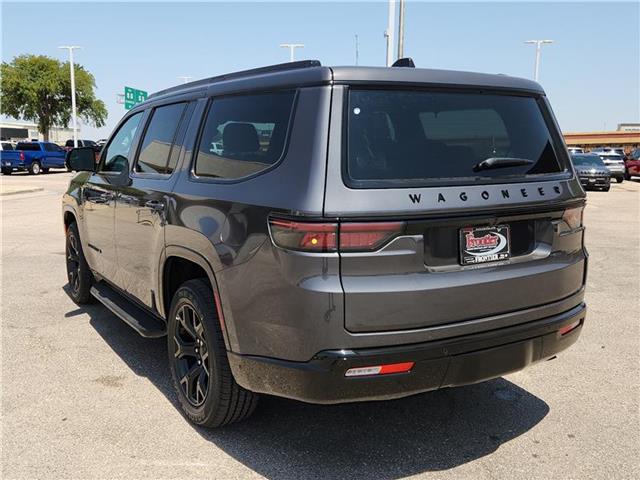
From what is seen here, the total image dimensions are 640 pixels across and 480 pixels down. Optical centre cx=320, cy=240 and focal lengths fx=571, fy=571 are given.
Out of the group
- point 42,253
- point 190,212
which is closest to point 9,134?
point 42,253

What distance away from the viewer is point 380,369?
248 cm

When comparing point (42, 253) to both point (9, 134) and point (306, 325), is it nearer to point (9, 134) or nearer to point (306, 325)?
point (306, 325)

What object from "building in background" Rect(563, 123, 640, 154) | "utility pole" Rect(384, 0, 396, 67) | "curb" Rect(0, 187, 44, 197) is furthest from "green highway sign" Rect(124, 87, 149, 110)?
"building in background" Rect(563, 123, 640, 154)

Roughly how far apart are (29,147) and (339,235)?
112ft

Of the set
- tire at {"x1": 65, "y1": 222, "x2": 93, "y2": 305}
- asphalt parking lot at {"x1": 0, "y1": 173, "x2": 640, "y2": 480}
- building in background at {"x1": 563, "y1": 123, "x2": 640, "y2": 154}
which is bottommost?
asphalt parking lot at {"x1": 0, "y1": 173, "x2": 640, "y2": 480}

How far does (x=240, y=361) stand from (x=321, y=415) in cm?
92

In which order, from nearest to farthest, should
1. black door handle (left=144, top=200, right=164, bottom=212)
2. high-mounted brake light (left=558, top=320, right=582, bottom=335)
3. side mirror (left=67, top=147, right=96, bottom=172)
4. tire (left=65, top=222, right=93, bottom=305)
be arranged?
high-mounted brake light (left=558, top=320, right=582, bottom=335) → black door handle (left=144, top=200, right=164, bottom=212) → side mirror (left=67, top=147, right=96, bottom=172) → tire (left=65, top=222, right=93, bottom=305)

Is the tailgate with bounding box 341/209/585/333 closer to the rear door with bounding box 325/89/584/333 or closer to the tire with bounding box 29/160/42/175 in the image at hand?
the rear door with bounding box 325/89/584/333

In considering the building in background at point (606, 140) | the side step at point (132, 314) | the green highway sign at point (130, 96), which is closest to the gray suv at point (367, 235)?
the side step at point (132, 314)

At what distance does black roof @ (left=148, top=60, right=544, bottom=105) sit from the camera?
8.46 ft

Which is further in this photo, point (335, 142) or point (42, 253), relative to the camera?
point (42, 253)

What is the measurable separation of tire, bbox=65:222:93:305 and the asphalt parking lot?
28.0 inches

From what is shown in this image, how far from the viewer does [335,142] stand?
250 cm

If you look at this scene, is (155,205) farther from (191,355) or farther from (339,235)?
(339,235)
